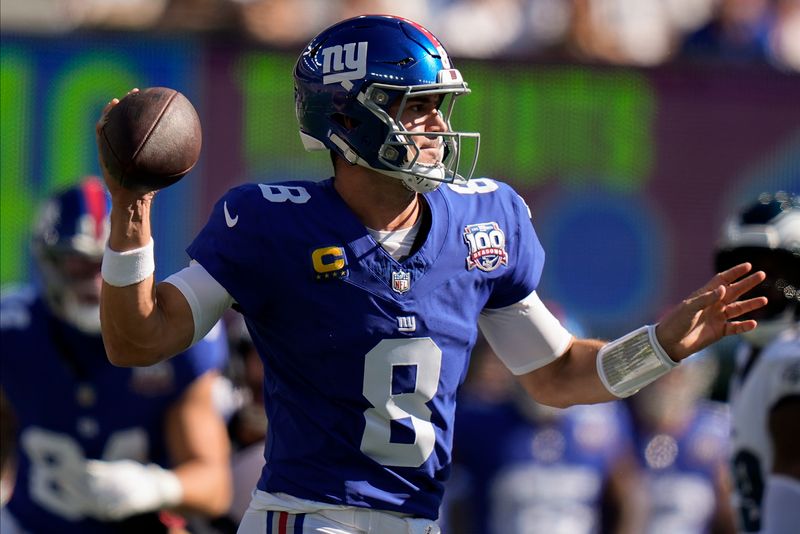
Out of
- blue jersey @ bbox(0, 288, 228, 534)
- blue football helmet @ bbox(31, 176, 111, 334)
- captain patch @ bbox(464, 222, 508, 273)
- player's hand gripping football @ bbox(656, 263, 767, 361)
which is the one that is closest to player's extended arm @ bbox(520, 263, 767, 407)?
player's hand gripping football @ bbox(656, 263, 767, 361)

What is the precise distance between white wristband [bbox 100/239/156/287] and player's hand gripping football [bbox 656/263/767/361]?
1.23 metres

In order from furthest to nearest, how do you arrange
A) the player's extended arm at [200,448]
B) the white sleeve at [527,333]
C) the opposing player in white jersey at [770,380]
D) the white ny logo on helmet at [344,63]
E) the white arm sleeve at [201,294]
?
the player's extended arm at [200,448], the opposing player in white jersey at [770,380], the white sleeve at [527,333], the white ny logo on helmet at [344,63], the white arm sleeve at [201,294]

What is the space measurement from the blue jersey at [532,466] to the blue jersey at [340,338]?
3.57 metres

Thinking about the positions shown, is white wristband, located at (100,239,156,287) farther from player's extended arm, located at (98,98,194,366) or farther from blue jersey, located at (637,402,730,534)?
blue jersey, located at (637,402,730,534)

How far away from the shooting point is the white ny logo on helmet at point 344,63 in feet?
12.0

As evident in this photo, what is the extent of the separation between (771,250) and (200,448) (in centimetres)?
198

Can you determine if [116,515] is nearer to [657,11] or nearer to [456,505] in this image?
[456,505]

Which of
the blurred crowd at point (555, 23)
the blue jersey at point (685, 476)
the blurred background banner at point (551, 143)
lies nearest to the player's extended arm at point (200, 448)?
the blurred background banner at point (551, 143)

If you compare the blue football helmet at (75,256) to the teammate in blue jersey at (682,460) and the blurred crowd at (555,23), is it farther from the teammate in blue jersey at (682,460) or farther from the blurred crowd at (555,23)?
the teammate in blue jersey at (682,460)

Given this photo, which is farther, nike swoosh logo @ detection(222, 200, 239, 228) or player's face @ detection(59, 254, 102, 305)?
player's face @ detection(59, 254, 102, 305)

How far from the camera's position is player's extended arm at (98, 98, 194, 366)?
328 centimetres

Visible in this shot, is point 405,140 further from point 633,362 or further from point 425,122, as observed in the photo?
point 633,362

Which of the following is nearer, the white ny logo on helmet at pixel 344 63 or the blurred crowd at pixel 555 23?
the white ny logo on helmet at pixel 344 63

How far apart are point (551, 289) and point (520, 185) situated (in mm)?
577
